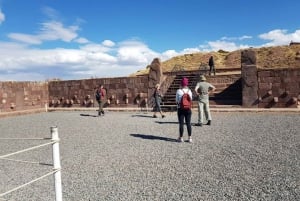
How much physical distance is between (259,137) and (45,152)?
18.5 ft

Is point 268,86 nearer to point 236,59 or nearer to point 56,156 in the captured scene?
point 56,156

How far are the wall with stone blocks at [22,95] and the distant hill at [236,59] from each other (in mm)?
16081

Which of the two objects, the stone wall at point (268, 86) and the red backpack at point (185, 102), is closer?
the red backpack at point (185, 102)

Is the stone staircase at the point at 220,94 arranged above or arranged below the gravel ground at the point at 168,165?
above

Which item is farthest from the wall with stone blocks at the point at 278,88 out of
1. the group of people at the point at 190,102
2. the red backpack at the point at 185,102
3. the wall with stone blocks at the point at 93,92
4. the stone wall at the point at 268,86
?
the red backpack at the point at 185,102

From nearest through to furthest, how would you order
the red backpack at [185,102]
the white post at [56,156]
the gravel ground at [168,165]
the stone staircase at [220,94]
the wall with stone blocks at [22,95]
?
the white post at [56,156] < the gravel ground at [168,165] < the red backpack at [185,102] < the stone staircase at [220,94] < the wall with stone blocks at [22,95]

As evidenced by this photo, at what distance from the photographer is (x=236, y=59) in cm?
4244

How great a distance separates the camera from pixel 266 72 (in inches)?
675

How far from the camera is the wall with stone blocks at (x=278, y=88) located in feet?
54.8

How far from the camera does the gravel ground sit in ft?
17.3

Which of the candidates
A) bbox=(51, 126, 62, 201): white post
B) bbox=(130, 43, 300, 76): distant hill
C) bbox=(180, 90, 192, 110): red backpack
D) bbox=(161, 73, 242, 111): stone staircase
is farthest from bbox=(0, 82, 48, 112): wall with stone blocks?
bbox=(51, 126, 62, 201): white post

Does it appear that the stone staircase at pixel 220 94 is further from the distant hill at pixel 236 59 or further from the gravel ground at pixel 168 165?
the distant hill at pixel 236 59

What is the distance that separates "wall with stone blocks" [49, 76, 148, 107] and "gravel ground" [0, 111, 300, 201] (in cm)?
877

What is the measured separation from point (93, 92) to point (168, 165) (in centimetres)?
1599
